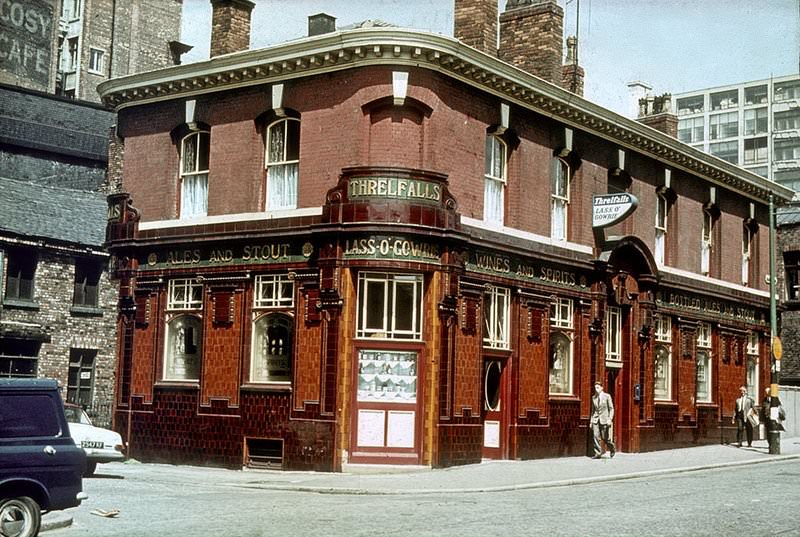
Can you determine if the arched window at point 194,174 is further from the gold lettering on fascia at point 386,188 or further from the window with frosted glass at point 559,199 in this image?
the window with frosted glass at point 559,199

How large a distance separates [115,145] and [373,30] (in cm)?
893

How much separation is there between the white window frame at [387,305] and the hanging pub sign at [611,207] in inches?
286

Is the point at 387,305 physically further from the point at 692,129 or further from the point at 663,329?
the point at 692,129

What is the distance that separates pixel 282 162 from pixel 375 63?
10.9 feet

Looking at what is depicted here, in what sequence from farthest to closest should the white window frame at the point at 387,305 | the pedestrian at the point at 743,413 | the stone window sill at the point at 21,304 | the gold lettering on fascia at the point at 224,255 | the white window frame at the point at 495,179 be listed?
the pedestrian at the point at 743,413, the stone window sill at the point at 21,304, the white window frame at the point at 495,179, the gold lettering on fascia at the point at 224,255, the white window frame at the point at 387,305

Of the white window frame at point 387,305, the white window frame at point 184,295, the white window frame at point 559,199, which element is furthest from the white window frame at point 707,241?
the white window frame at point 184,295

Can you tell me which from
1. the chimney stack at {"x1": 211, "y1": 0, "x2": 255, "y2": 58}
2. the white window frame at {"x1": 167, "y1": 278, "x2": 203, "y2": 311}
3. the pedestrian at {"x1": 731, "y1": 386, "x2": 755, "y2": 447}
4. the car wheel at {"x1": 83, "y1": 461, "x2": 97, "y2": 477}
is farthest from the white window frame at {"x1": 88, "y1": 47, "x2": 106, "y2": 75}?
the car wheel at {"x1": 83, "y1": 461, "x2": 97, "y2": 477}

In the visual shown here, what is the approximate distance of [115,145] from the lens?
Result: 93.9 feet

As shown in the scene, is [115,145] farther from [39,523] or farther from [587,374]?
[39,523]

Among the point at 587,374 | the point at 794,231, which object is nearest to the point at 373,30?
the point at 587,374

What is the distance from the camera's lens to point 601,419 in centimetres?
2752

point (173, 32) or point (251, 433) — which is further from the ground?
point (173, 32)

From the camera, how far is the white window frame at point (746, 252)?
38.3 metres

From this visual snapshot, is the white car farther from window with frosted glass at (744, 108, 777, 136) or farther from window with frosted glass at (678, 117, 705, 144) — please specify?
window with frosted glass at (678, 117, 705, 144)
